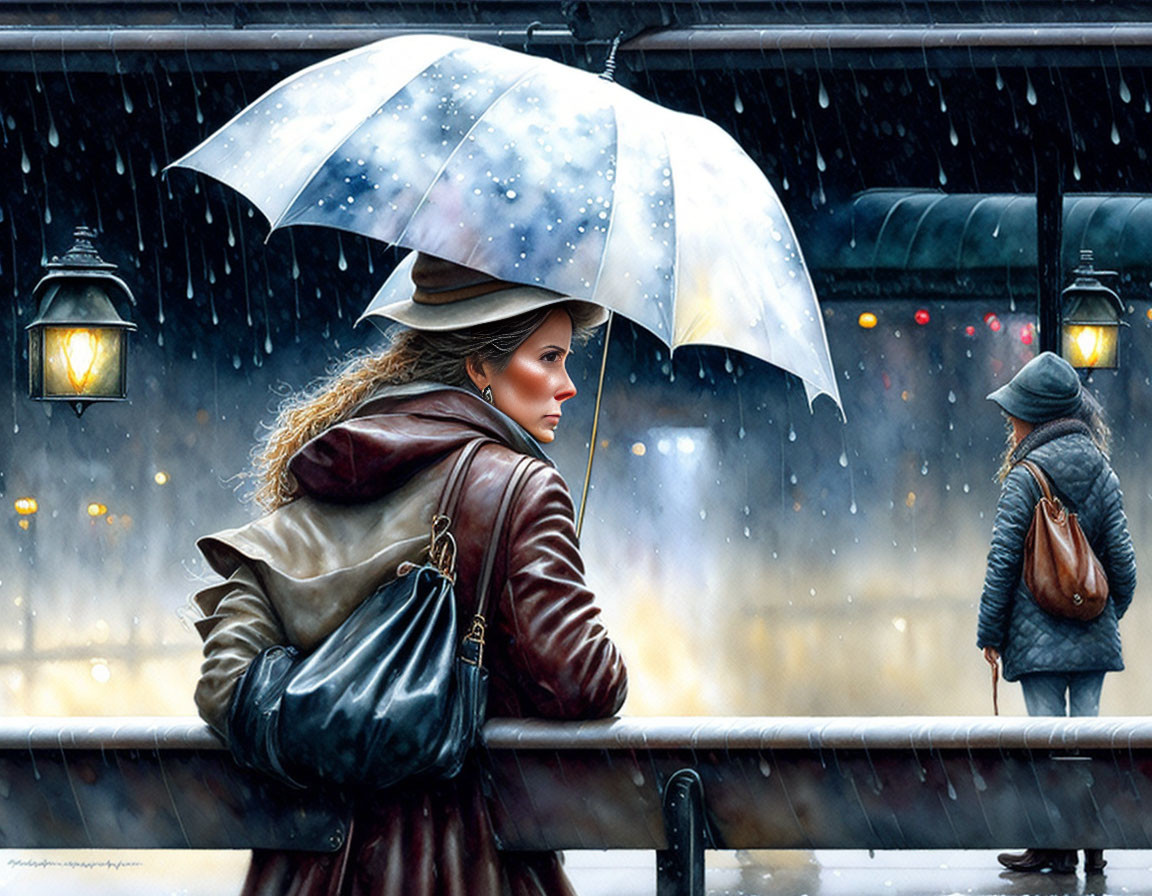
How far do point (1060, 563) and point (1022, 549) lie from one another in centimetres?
15

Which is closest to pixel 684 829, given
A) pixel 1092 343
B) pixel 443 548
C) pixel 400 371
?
pixel 443 548

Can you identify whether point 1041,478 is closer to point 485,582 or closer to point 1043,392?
point 1043,392

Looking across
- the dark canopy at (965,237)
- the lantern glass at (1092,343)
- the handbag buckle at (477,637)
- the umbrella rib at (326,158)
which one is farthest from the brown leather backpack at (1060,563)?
the handbag buckle at (477,637)

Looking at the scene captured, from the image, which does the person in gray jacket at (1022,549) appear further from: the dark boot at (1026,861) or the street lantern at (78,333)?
the street lantern at (78,333)

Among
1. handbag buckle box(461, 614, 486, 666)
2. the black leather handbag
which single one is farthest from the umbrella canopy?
handbag buckle box(461, 614, 486, 666)

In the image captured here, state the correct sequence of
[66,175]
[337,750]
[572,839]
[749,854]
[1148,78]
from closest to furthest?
[337,750] → [572,839] → [749,854] → [1148,78] → [66,175]

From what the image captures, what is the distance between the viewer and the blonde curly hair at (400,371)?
9.56ft

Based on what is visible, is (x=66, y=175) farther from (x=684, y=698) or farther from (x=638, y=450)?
→ (x=684, y=698)

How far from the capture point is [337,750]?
8.29ft

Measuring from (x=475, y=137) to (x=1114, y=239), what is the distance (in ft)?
24.1

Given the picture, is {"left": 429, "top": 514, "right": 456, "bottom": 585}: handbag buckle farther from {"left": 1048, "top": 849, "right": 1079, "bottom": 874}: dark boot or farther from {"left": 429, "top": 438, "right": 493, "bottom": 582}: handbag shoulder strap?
{"left": 1048, "top": 849, "right": 1079, "bottom": 874}: dark boot

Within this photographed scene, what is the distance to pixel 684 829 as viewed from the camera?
2670mm

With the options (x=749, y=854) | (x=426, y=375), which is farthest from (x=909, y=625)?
(x=426, y=375)

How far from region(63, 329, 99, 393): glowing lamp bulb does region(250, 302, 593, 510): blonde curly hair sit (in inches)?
160
